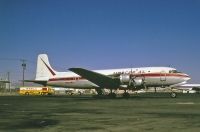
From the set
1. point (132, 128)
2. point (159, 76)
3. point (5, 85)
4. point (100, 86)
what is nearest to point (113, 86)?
point (100, 86)

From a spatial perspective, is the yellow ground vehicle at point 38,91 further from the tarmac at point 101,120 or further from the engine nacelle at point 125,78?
the tarmac at point 101,120

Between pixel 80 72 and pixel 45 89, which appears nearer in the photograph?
pixel 80 72

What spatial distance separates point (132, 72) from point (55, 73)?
15385 mm

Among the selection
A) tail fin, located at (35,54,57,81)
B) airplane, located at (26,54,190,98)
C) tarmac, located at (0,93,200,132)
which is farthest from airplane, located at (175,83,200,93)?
tarmac, located at (0,93,200,132)

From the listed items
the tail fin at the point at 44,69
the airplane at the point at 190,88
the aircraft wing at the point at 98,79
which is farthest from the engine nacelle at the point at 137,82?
the airplane at the point at 190,88

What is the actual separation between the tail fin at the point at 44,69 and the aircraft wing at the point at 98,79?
984cm

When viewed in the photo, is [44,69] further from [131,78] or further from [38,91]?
[38,91]

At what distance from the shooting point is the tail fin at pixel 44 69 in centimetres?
5309

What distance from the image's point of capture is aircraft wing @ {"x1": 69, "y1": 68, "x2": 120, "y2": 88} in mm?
42344

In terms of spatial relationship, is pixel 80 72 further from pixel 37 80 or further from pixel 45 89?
pixel 45 89

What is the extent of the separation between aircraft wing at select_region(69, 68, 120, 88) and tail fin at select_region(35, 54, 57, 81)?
32.3 feet

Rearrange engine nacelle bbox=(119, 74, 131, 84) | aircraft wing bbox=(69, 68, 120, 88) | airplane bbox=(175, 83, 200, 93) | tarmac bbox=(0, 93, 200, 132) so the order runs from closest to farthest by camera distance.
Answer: tarmac bbox=(0, 93, 200, 132) → engine nacelle bbox=(119, 74, 131, 84) → aircraft wing bbox=(69, 68, 120, 88) → airplane bbox=(175, 83, 200, 93)

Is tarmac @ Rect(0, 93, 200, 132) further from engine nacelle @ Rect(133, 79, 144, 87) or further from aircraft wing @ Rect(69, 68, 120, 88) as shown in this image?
aircraft wing @ Rect(69, 68, 120, 88)

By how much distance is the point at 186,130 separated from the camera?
11234mm
